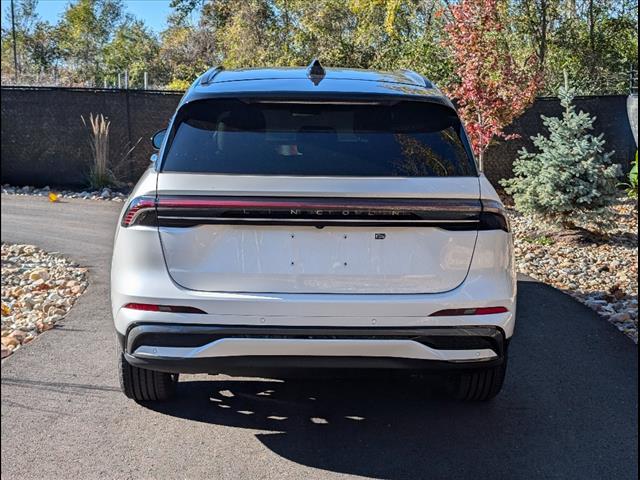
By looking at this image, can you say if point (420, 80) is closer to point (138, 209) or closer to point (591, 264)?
point (138, 209)


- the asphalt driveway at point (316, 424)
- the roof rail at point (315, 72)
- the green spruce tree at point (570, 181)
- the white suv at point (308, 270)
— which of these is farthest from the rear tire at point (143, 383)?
the green spruce tree at point (570, 181)

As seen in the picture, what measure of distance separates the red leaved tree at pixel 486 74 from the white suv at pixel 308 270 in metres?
7.91

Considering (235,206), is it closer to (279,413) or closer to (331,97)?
(331,97)

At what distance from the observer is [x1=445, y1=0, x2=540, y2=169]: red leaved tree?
11.1 metres

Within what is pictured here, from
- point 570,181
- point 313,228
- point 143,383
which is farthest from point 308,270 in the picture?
point 570,181

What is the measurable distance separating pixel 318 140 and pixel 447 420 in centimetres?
170

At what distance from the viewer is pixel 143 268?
11.6ft

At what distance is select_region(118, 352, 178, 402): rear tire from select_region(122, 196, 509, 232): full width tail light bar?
3.10 feet

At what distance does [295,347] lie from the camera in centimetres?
350

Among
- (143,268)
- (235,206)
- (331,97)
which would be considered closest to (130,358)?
(143,268)

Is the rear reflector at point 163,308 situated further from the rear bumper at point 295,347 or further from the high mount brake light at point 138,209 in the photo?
the high mount brake light at point 138,209

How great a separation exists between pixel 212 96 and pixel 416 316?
1541 mm

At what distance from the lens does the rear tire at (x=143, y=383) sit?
410 cm

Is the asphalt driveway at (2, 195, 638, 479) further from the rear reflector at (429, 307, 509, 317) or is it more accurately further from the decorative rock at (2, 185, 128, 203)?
the decorative rock at (2, 185, 128, 203)
